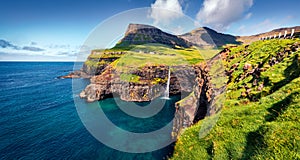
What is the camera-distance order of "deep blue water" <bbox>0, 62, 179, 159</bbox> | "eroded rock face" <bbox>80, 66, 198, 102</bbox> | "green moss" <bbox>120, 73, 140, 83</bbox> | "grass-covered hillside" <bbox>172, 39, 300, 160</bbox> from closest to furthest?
"grass-covered hillside" <bbox>172, 39, 300, 160</bbox>
"deep blue water" <bbox>0, 62, 179, 159</bbox>
"eroded rock face" <bbox>80, 66, 198, 102</bbox>
"green moss" <bbox>120, 73, 140, 83</bbox>

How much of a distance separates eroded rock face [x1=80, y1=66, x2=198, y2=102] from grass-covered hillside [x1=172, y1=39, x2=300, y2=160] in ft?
194

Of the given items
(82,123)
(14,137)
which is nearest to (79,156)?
(82,123)

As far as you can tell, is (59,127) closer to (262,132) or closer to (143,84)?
(143,84)

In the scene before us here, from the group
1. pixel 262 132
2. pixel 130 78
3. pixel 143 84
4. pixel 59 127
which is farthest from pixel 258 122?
pixel 130 78

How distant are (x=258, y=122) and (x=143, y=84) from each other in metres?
71.3

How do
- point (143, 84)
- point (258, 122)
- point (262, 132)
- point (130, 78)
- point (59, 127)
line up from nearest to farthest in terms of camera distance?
point (262, 132) < point (258, 122) < point (59, 127) < point (143, 84) < point (130, 78)

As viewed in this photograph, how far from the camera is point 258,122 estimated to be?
1120 cm

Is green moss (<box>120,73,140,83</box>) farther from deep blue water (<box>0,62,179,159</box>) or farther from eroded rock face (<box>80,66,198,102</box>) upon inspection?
deep blue water (<box>0,62,179,159</box>)

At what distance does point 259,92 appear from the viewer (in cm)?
1571

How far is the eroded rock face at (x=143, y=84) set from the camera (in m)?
80.9

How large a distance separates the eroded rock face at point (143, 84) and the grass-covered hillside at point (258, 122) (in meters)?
59.0

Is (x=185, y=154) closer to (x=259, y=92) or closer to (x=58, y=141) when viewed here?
(x=259, y=92)

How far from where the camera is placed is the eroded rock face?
80.9m

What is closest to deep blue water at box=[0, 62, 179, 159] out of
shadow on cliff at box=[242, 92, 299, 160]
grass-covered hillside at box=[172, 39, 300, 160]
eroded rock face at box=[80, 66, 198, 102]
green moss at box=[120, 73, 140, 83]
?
eroded rock face at box=[80, 66, 198, 102]
